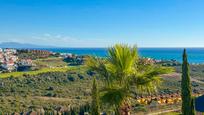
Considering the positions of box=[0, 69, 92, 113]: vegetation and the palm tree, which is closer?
the palm tree

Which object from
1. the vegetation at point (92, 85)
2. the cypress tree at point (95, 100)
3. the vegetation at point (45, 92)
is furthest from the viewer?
the vegetation at point (45, 92)

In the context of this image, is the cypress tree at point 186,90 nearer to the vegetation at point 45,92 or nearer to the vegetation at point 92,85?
the vegetation at point 92,85

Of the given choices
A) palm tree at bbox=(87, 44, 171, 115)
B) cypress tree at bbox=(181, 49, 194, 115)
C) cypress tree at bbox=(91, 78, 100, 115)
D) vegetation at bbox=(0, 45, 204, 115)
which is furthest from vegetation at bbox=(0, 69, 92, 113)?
palm tree at bbox=(87, 44, 171, 115)

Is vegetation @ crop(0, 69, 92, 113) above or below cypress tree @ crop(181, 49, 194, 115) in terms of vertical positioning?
below

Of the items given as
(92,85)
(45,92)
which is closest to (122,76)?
(92,85)

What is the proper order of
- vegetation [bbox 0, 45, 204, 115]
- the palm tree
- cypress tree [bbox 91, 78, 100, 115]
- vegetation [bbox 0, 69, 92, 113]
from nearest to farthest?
the palm tree → vegetation [bbox 0, 45, 204, 115] → cypress tree [bbox 91, 78, 100, 115] → vegetation [bbox 0, 69, 92, 113]

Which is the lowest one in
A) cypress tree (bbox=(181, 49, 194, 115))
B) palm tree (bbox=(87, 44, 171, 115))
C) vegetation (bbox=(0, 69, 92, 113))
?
vegetation (bbox=(0, 69, 92, 113))

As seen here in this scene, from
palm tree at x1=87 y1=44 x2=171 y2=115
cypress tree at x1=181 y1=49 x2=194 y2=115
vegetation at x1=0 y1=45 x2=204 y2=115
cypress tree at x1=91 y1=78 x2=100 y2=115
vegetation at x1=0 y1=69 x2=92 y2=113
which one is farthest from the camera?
vegetation at x1=0 y1=69 x2=92 y2=113

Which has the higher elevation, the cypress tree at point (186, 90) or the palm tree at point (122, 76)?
the palm tree at point (122, 76)

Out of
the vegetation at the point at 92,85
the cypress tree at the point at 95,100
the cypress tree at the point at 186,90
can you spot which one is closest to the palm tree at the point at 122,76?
the vegetation at the point at 92,85

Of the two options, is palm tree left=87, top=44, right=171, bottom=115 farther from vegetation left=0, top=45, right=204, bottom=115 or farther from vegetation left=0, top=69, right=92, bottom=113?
vegetation left=0, top=69, right=92, bottom=113

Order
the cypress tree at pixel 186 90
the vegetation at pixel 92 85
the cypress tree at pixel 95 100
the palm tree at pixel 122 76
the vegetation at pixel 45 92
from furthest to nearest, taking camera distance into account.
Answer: the vegetation at pixel 45 92
the cypress tree at pixel 186 90
the cypress tree at pixel 95 100
the vegetation at pixel 92 85
the palm tree at pixel 122 76
